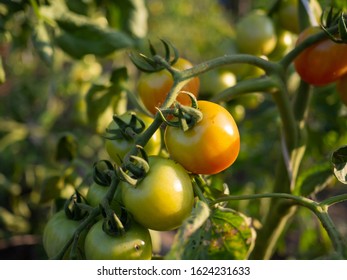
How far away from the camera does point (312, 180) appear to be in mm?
909

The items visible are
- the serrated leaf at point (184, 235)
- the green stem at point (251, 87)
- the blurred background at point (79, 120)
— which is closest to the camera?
the serrated leaf at point (184, 235)

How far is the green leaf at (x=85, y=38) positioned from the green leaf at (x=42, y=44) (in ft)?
0.18

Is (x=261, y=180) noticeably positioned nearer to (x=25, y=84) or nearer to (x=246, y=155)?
(x=246, y=155)

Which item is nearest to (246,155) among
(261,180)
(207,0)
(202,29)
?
(261,180)

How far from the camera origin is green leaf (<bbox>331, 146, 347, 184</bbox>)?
0.66 m

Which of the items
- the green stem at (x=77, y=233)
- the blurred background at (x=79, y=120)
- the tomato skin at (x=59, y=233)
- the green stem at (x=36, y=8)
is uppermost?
the green stem at (x=36, y=8)

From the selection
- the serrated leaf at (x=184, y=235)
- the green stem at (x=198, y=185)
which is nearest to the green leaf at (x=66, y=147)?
the green stem at (x=198, y=185)

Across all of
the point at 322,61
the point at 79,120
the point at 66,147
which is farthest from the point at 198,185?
the point at 79,120

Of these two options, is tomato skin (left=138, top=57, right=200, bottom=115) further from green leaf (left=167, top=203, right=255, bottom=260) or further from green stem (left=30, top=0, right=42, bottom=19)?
green stem (left=30, top=0, right=42, bottom=19)

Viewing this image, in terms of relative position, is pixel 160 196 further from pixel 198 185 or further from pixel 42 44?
pixel 42 44

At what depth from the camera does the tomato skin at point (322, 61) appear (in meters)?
0.80

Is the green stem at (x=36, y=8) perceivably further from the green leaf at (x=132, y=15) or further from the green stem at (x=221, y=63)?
the green stem at (x=221, y=63)

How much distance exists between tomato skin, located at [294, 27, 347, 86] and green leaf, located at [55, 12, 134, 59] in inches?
14.8

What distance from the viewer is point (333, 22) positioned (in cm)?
75
